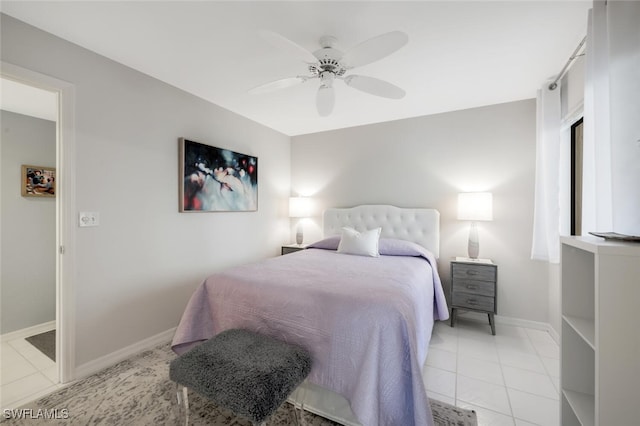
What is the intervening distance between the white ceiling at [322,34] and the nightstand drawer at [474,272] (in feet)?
5.93

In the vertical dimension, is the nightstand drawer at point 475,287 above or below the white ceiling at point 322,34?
below

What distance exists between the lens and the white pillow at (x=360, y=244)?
9.57 ft

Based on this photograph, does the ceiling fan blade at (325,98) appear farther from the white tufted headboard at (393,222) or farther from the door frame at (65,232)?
the door frame at (65,232)

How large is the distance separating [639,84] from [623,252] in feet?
2.90

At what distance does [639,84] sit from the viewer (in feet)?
3.95

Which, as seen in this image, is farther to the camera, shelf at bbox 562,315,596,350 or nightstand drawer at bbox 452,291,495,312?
nightstand drawer at bbox 452,291,495,312

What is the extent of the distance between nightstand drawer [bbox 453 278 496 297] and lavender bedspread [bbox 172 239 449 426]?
658 mm

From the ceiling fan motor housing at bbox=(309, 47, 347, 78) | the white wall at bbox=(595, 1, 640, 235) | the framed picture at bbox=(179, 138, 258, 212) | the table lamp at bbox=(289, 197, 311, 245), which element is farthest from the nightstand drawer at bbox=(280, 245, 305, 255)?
the white wall at bbox=(595, 1, 640, 235)

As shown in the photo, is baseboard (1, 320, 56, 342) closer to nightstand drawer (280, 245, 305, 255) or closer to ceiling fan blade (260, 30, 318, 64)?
nightstand drawer (280, 245, 305, 255)

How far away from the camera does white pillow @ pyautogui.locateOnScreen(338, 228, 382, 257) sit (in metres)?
2.92

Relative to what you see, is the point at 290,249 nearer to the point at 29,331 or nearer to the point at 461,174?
the point at 461,174

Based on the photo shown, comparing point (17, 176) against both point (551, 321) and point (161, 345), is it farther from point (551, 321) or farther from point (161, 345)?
point (551, 321)

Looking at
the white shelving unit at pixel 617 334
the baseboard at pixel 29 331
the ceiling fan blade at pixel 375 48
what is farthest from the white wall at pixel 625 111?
the baseboard at pixel 29 331

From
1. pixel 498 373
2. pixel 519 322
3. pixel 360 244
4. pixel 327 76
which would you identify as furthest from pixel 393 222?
pixel 327 76
